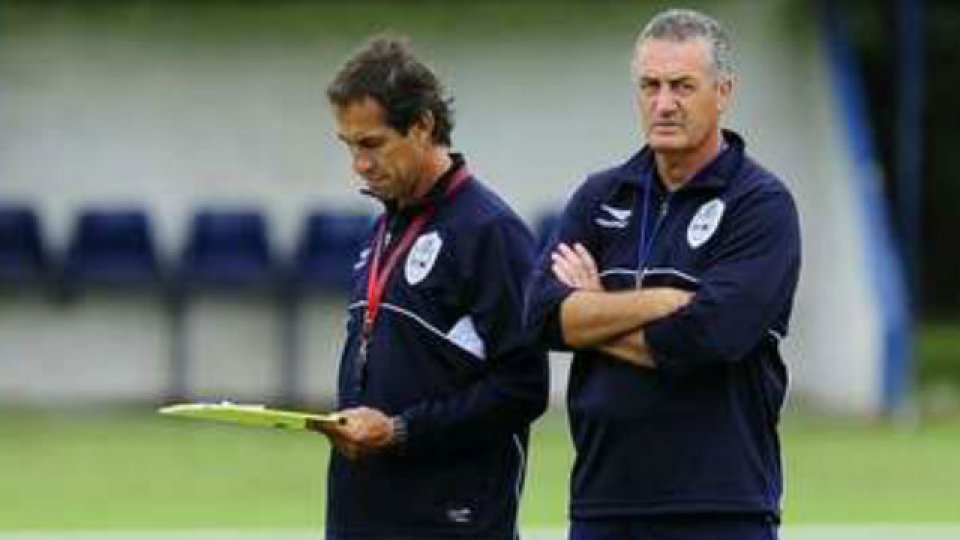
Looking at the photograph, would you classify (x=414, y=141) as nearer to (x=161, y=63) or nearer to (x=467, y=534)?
(x=467, y=534)

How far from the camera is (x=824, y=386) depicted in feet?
74.8

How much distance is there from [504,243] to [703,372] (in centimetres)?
75

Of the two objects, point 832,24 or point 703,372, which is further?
point 832,24

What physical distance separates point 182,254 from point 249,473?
16.8 ft

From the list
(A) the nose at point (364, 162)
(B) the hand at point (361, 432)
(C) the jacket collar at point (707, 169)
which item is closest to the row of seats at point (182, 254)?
(A) the nose at point (364, 162)

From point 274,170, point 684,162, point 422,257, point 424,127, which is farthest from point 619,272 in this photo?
point 274,170

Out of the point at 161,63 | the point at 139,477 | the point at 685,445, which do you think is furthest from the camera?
the point at 161,63

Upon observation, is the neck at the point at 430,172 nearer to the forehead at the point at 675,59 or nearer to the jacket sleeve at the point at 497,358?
the jacket sleeve at the point at 497,358

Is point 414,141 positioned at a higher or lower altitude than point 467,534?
higher

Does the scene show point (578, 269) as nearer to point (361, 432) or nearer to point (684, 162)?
point (684, 162)

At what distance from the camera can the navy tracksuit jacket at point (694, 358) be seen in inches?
278

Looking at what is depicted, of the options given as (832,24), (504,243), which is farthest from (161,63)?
(504,243)

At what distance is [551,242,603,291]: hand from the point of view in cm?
728

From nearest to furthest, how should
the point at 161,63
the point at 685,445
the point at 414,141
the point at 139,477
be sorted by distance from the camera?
the point at 685,445 → the point at 414,141 → the point at 139,477 → the point at 161,63
